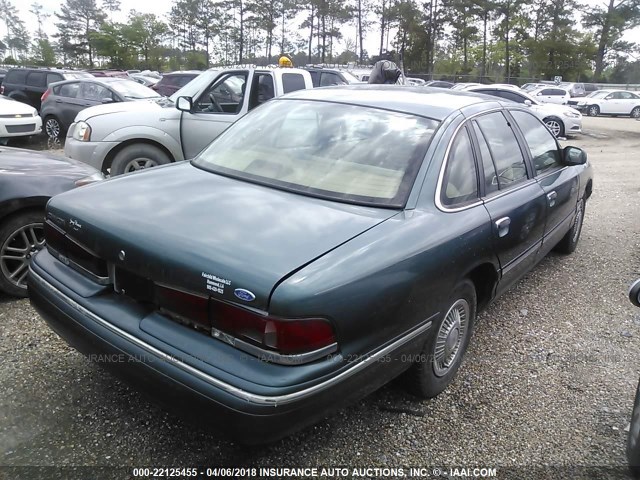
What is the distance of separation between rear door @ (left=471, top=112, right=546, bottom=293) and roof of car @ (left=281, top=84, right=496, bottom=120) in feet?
0.68

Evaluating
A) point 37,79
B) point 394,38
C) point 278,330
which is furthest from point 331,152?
point 394,38

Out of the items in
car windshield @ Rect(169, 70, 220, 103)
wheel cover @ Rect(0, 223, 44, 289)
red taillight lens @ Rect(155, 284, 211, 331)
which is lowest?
wheel cover @ Rect(0, 223, 44, 289)

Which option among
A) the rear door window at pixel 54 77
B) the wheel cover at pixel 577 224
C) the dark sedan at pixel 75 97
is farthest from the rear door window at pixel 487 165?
the rear door window at pixel 54 77

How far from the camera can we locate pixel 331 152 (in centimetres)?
284

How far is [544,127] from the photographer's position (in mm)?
4270

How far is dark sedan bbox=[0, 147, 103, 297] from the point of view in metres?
3.55

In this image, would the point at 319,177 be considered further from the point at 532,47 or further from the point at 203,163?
the point at 532,47

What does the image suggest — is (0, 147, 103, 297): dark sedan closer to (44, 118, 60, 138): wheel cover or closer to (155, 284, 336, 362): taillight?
(155, 284, 336, 362): taillight

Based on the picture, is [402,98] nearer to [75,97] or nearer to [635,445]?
[635,445]

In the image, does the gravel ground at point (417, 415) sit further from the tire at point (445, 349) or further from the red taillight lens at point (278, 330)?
the red taillight lens at point (278, 330)

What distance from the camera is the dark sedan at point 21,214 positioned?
3555 mm

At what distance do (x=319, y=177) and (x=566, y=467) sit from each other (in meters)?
1.85

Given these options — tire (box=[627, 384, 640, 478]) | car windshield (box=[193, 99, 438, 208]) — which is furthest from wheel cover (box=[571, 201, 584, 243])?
tire (box=[627, 384, 640, 478])

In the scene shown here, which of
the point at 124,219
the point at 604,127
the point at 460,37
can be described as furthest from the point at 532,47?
the point at 124,219
